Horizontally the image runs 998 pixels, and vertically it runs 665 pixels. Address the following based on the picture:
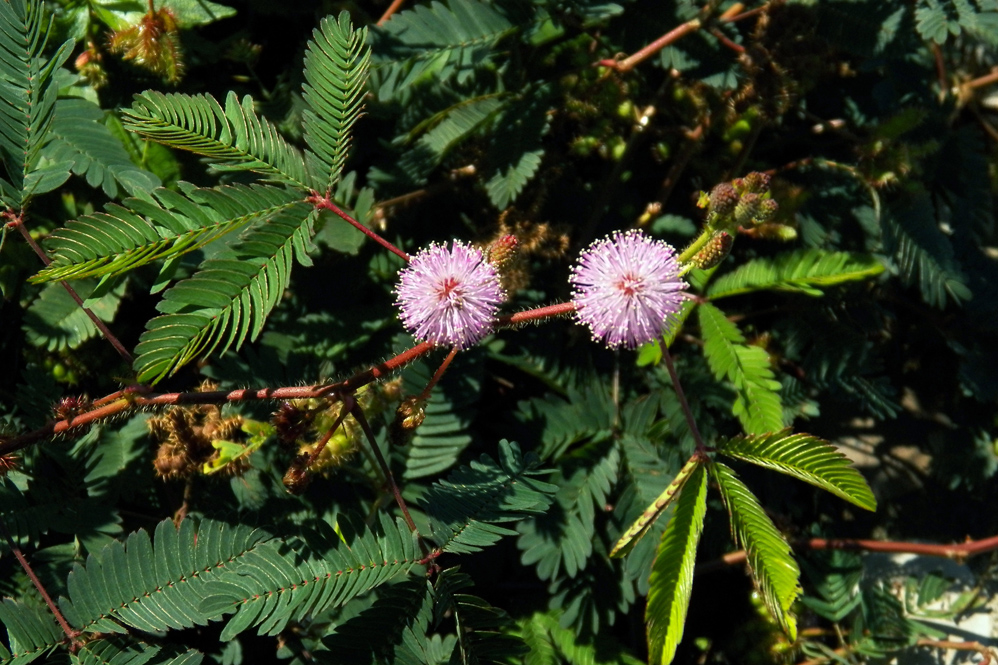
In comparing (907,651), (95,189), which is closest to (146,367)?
(95,189)

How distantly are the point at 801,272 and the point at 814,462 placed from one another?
64 cm

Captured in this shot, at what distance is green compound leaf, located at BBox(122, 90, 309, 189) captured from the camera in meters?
1.67

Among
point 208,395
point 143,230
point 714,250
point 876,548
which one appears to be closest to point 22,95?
point 143,230

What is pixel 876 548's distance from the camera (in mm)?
2660

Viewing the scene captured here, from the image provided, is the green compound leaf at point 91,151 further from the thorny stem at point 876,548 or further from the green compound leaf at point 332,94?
the thorny stem at point 876,548

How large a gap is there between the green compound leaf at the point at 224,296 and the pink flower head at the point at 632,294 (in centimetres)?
60

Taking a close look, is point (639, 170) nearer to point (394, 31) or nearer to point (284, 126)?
point (394, 31)

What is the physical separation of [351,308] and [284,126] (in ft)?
1.97

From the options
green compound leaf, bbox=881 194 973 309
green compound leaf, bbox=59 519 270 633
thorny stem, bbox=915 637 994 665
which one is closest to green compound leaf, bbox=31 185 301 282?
green compound leaf, bbox=59 519 270 633

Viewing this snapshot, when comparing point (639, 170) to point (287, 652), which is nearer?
point (287, 652)

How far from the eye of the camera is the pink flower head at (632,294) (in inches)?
62.7

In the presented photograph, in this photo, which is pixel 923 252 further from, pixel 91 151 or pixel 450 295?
pixel 91 151

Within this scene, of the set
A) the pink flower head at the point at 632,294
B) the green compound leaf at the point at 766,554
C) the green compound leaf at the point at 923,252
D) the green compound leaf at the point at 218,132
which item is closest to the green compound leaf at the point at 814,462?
the green compound leaf at the point at 766,554

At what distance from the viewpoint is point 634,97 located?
2684mm
